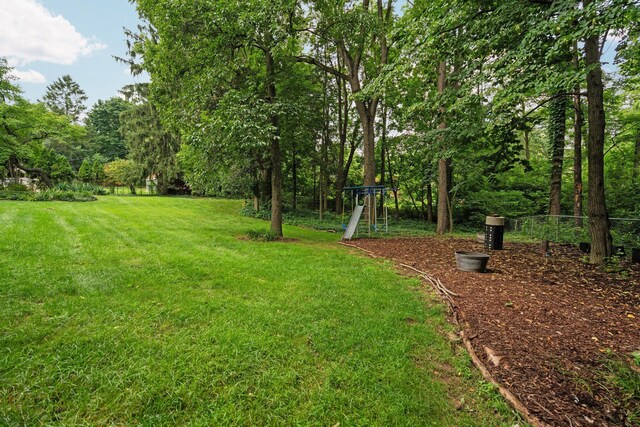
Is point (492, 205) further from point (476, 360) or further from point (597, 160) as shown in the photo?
point (476, 360)

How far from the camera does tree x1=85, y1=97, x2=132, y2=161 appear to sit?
39734 mm

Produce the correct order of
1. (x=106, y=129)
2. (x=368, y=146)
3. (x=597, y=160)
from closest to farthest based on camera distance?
(x=597, y=160), (x=368, y=146), (x=106, y=129)

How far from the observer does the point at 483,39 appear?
5.16 meters

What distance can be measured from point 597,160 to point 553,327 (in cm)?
439

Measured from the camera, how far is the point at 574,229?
8203 mm

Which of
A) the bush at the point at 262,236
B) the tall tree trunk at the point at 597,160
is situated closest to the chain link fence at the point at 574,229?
the tall tree trunk at the point at 597,160

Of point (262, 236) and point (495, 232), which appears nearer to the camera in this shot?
point (495, 232)

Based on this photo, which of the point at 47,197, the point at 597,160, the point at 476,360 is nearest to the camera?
the point at 476,360

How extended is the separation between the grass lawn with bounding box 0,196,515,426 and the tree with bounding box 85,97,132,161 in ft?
142

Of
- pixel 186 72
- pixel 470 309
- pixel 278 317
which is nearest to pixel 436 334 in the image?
pixel 470 309

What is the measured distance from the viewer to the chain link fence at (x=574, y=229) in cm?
696

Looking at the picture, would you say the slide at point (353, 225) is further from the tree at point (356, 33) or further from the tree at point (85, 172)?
the tree at point (85, 172)

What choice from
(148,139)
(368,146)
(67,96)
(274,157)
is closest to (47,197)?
(148,139)

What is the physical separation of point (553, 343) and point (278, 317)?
272cm
